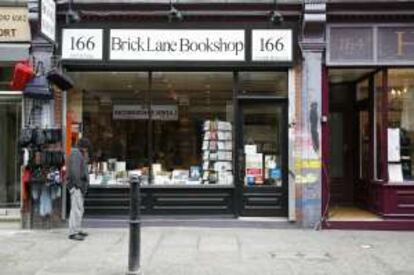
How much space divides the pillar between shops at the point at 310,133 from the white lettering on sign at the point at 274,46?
303mm

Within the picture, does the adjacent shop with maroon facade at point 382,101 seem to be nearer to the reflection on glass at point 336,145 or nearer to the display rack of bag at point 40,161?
the reflection on glass at point 336,145

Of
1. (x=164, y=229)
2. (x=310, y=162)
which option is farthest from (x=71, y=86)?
(x=310, y=162)

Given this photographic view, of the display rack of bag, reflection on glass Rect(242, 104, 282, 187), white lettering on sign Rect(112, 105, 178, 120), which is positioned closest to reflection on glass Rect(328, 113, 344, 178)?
reflection on glass Rect(242, 104, 282, 187)

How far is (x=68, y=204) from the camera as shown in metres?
14.5

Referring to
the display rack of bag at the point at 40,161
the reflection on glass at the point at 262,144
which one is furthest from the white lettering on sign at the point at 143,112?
the reflection on glass at the point at 262,144

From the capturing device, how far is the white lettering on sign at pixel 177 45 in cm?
1446

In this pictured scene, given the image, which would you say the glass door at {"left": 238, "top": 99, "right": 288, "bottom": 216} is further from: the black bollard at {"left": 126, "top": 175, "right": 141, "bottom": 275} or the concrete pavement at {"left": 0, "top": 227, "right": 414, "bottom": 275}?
the black bollard at {"left": 126, "top": 175, "right": 141, "bottom": 275}

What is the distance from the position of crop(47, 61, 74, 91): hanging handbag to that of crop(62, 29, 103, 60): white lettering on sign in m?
0.36

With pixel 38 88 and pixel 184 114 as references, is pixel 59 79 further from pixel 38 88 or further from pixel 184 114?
pixel 184 114

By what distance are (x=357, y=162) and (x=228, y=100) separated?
383 centimetres

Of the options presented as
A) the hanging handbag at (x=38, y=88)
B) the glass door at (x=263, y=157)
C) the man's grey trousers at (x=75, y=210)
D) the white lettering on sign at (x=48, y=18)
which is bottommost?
the man's grey trousers at (x=75, y=210)

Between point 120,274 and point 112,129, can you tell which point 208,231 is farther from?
point 120,274

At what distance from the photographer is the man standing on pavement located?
13016 millimetres

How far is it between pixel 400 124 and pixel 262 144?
2741mm
